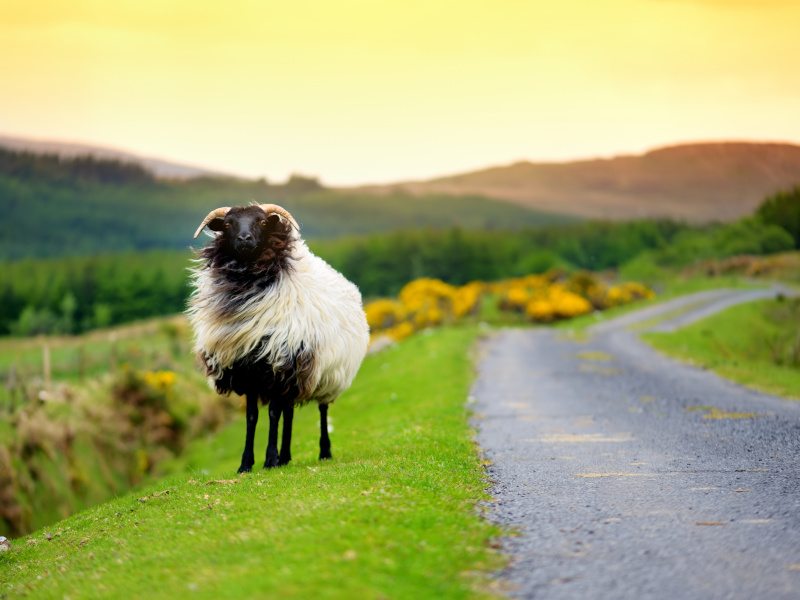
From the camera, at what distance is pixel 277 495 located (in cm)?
1043

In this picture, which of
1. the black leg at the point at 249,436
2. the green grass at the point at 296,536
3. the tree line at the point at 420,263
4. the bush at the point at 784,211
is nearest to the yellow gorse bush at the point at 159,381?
the green grass at the point at 296,536

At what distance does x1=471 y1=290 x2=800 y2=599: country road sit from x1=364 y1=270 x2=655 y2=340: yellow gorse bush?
35763mm

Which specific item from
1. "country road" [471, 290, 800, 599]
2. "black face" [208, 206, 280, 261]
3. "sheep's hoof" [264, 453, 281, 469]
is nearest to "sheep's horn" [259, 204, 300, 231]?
"black face" [208, 206, 280, 261]

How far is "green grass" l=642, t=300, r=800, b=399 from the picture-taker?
2390 cm

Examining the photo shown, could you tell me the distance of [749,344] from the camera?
43000 millimetres

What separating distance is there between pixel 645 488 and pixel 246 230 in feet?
22.1

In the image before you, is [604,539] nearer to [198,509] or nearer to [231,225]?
[198,509]

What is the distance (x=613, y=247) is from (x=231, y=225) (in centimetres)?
12039

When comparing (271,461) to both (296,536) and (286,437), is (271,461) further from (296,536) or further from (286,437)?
(296,536)

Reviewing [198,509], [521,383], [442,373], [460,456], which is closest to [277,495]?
[198,509]

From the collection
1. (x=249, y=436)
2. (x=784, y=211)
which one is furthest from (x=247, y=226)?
(x=784, y=211)

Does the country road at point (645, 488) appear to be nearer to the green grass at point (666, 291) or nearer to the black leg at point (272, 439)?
the black leg at point (272, 439)

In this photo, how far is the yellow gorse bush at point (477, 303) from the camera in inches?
2354

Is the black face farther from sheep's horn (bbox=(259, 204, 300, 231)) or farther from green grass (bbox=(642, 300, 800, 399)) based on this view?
green grass (bbox=(642, 300, 800, 399))
